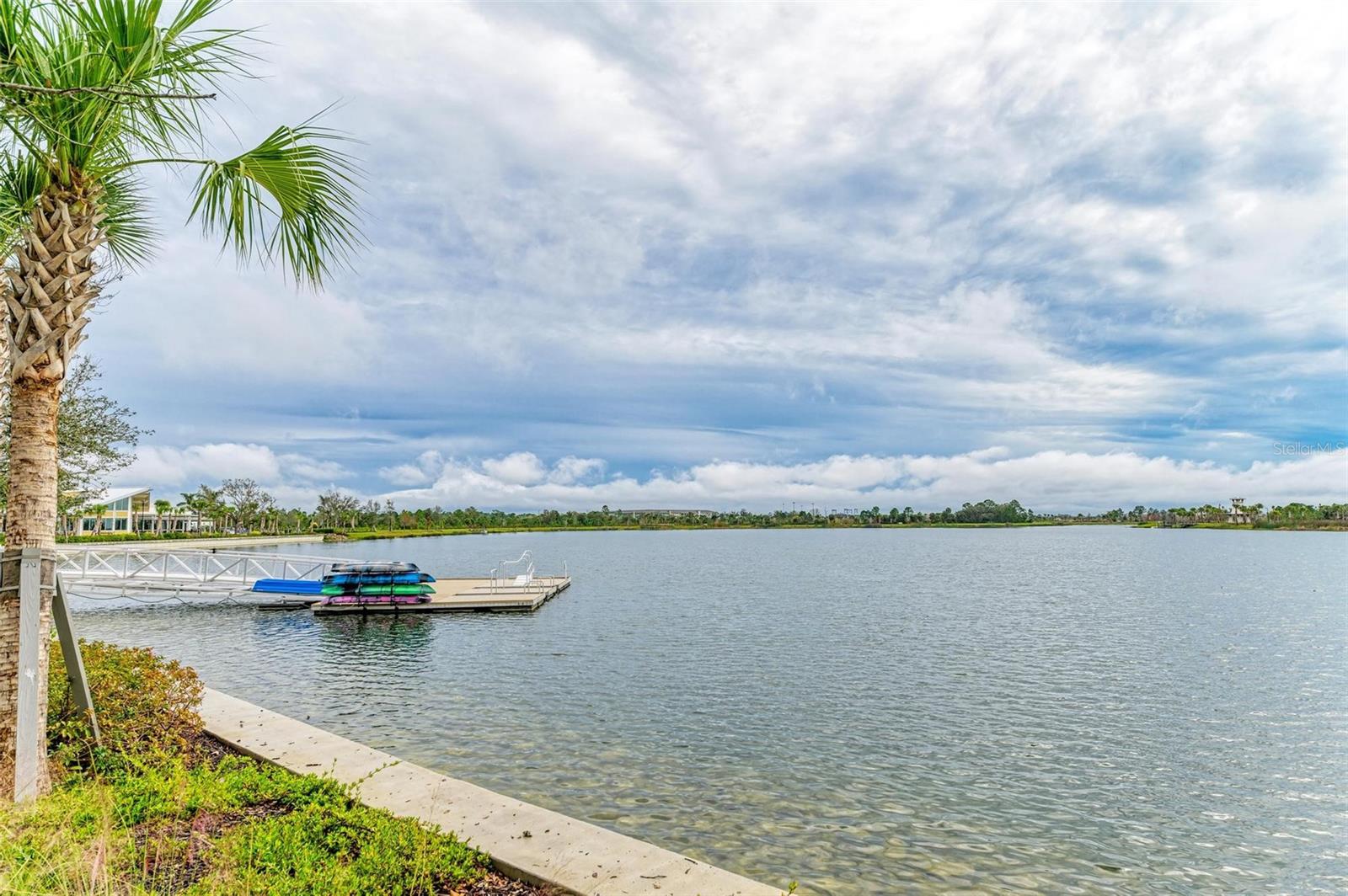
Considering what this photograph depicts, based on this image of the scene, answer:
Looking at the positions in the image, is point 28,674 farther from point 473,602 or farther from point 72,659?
point 473,602

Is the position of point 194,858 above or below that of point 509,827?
above

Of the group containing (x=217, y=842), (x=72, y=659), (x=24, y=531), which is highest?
(x=24, y=531)

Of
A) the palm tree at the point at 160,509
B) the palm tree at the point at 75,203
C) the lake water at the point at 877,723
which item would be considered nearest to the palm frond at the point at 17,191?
the palm tree at the point at 75,203

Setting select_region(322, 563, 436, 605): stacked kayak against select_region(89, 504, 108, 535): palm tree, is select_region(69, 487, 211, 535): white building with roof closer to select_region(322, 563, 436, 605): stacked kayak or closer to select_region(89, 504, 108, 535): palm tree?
select_region(89, 504, 108, 535): palm tree

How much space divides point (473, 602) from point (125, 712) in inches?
846

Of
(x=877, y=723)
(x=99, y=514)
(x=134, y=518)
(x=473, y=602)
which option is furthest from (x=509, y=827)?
(x=134, y=518)

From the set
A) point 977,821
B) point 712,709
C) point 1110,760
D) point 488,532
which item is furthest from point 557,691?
point 488,532

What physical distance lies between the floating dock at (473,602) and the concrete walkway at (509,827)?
19.2 meters

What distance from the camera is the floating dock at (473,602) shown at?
96.0ft

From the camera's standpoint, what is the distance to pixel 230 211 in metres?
7.27

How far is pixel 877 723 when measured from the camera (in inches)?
538

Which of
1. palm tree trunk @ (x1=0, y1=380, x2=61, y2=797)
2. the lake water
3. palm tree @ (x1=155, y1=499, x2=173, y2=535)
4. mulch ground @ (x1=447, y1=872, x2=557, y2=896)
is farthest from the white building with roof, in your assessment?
mulch ground @ (x1=447, y1=872, x2=557, y2=896)

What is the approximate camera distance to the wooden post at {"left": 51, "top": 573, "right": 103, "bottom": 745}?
7.61 m

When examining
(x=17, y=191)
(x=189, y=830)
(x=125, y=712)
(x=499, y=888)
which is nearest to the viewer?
(x=499, y=888)
